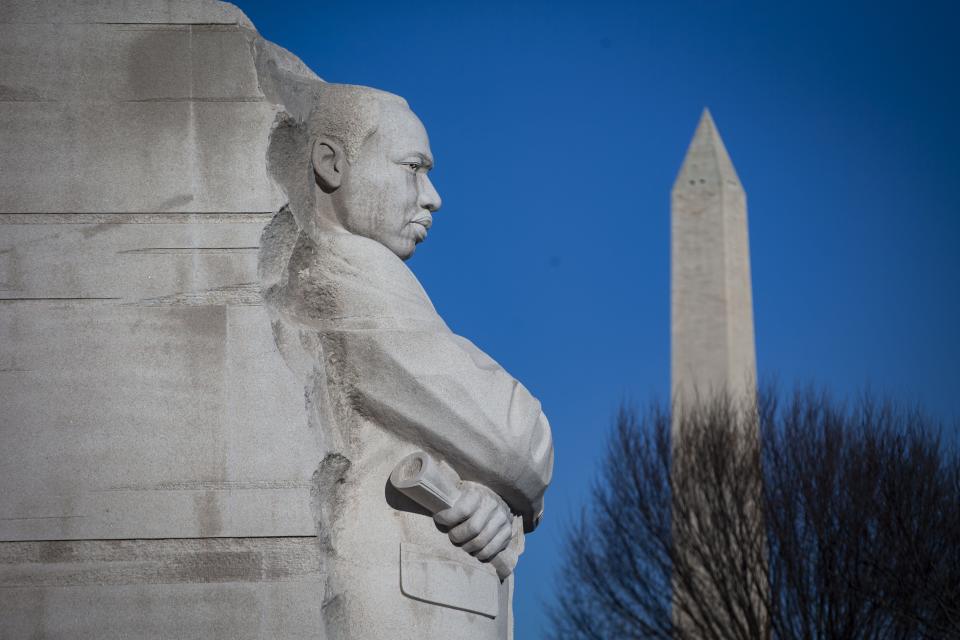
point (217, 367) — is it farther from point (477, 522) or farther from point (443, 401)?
point (477, 522)

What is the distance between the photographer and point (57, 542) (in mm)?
4809

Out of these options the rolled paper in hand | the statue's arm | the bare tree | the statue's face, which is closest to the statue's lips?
the statue's face

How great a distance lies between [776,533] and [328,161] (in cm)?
1580

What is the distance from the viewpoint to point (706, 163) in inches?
1303

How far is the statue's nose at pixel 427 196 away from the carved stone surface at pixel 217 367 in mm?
100

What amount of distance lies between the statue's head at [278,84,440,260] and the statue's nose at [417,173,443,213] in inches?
1.0

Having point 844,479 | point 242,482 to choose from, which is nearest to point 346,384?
point 242,482

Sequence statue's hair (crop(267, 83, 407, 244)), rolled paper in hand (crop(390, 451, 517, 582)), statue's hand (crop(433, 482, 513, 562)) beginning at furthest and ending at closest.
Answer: statue's hair (crop(267, 83, 407, 244)) < statue's hand (crop(433, 482, 513, 562)) < rolled paper in hand (crop(390, 451, 517, 582))

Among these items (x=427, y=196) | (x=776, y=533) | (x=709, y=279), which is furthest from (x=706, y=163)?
(x=427, y=196)

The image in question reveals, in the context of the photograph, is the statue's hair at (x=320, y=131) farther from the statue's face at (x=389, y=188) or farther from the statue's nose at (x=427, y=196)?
the statue's nose at (x=427, y=196)

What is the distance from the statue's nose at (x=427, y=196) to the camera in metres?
5.66

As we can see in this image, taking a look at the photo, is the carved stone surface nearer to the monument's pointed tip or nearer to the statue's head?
the statue's head

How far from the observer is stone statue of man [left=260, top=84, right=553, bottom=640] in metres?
5.05

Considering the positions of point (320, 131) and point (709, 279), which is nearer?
point (320, 131)
